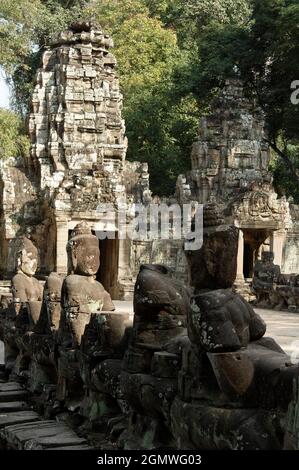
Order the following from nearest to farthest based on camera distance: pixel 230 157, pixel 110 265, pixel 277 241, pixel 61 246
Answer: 1. pixel 61 246
2. pixel 277 241
3. pixel 110 265
4. pixel 230 157

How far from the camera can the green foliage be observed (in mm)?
26188

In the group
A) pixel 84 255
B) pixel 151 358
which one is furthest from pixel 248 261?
pixel 151 358

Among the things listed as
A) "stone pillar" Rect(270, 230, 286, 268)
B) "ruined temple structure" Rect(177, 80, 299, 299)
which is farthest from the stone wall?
"stone pillar" Rect(270, 230, 286, 268)

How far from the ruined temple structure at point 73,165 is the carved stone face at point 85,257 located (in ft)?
43.4

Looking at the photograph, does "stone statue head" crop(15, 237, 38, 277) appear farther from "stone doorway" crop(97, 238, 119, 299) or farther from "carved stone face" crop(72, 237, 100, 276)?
"stone doorway" crop(97, 238, 119, 299)

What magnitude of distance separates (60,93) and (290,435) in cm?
2048

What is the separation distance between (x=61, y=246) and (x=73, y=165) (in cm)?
342

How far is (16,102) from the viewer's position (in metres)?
34.3

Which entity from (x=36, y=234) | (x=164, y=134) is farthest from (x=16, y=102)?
(x=36, y=234)

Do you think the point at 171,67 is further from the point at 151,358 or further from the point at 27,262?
the point at 151,358

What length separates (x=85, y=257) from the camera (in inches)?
271

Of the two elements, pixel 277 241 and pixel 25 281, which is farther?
pixel 277 241

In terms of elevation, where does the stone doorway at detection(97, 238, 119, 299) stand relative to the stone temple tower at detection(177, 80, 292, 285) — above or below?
below

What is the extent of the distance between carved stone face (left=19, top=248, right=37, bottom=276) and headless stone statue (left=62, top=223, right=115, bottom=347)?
2.40 meters
